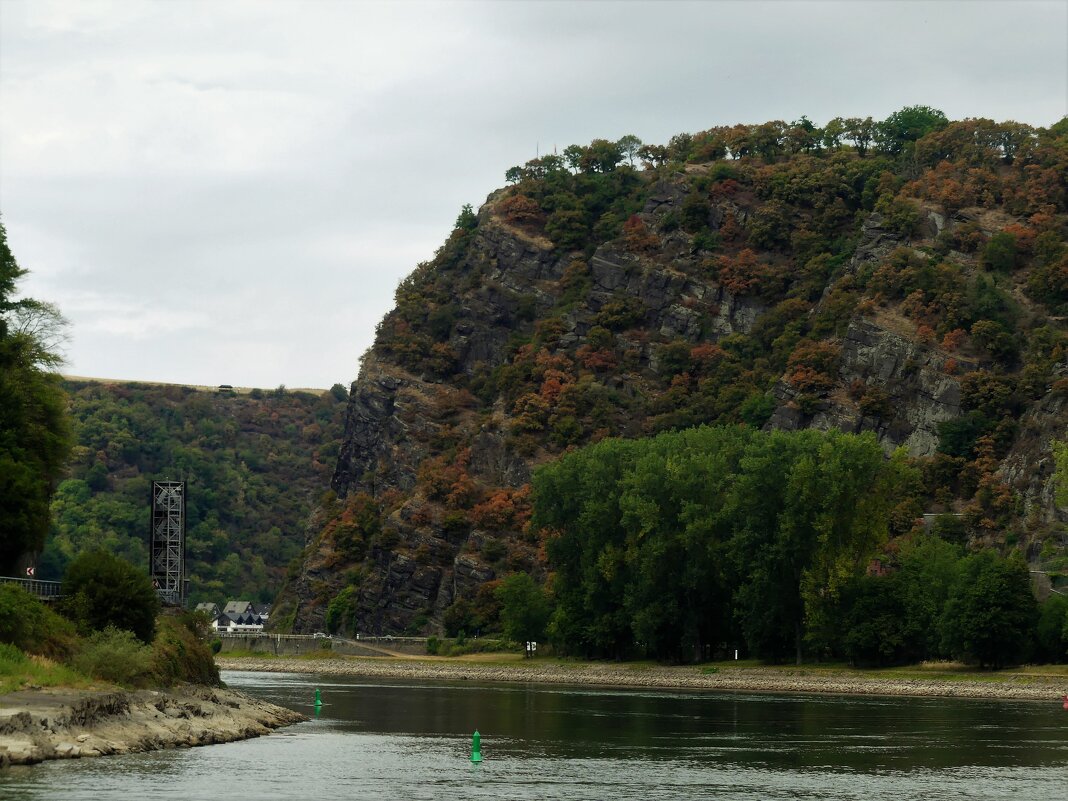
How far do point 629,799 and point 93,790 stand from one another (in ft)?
51.1

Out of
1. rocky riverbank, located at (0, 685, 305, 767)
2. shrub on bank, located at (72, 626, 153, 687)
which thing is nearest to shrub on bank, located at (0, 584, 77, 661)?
shrub on bank, located at (72, 626, 153, 687)

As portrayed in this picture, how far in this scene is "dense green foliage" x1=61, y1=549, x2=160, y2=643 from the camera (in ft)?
222

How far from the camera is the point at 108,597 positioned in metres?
68.4

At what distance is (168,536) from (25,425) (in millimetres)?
18233

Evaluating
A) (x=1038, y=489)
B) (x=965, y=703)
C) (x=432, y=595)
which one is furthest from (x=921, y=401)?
(x=965, y=703)

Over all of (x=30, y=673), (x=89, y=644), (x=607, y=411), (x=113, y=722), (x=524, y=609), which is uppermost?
(x=607, y=411)

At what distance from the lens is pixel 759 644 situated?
395 feet

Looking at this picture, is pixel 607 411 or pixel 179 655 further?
pixel 607 411

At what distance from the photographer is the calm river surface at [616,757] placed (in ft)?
157

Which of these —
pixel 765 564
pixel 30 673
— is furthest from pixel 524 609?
pixel 30 673

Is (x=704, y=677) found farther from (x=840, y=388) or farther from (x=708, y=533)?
(x=840, y=388)

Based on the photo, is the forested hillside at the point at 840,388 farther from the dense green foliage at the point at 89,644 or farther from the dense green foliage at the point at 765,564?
the dense green foliage at the point at 89,644

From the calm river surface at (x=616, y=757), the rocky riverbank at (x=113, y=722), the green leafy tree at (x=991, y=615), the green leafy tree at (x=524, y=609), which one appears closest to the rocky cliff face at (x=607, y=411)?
the green leafy tree at (x=524, y=609)

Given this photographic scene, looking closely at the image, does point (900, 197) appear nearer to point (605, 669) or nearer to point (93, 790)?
point (605, 669)
